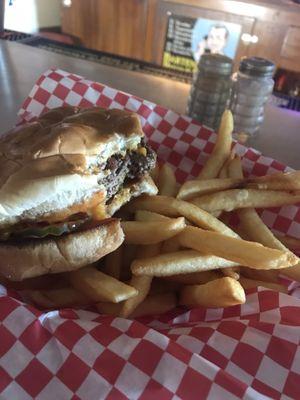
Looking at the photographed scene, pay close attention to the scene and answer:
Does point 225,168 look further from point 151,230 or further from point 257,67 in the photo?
point 257,67

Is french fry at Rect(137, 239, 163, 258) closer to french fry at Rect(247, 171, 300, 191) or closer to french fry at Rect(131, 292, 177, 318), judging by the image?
french fry at Rect(131, 292, 177, 318)

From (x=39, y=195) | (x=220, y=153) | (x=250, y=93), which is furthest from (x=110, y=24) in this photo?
(x=39, y=195)

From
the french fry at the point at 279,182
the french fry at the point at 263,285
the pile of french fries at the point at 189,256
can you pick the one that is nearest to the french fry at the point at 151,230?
the pile of french fries at the point at 189,256

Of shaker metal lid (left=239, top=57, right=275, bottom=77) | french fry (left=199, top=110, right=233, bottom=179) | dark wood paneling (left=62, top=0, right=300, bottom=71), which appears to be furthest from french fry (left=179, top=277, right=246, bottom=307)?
dark wood paneling (left=62, top=0, right=300, bottom=71)

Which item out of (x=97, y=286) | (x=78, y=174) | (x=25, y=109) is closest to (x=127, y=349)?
(x=97, y=286)

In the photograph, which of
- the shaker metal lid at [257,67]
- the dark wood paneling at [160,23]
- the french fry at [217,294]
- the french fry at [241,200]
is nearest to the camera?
the french fry at [217,294]

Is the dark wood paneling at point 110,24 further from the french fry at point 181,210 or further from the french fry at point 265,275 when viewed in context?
the french fry at point 265,275
